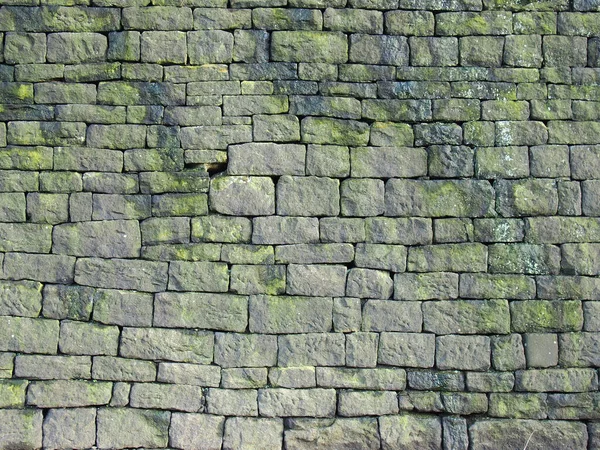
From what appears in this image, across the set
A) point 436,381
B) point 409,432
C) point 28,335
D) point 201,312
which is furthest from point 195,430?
point 436,381

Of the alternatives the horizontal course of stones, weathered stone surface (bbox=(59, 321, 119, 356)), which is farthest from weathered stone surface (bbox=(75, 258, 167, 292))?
weathered stone surface (bbox=(59, 321, 119, 356))

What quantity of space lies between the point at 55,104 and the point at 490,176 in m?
3.52

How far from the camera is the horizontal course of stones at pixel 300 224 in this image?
508cm

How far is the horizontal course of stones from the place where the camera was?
16.7 ft

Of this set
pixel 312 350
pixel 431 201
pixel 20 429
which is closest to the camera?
pixel 20 429

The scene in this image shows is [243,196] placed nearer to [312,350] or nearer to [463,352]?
[312,350]

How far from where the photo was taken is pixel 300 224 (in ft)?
17.0

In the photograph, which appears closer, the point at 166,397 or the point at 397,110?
the point at 166,397

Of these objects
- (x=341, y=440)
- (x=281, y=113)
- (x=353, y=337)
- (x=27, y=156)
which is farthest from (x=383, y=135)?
(x=27, y=156)

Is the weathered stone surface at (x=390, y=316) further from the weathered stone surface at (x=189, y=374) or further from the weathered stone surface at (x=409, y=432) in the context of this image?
the weathered stone surface at (x=189, y=374)

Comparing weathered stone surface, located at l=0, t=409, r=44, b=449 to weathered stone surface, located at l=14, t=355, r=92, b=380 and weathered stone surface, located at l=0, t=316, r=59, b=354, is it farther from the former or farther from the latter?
weathered stone surface, located at l=0, t=316, r=59, b=354

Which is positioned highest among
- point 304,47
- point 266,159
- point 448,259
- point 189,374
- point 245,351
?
point 304,47

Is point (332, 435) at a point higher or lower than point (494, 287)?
lower

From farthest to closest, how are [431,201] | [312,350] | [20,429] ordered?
1. [431,201]
2. [312,350]
3. [20,429]
